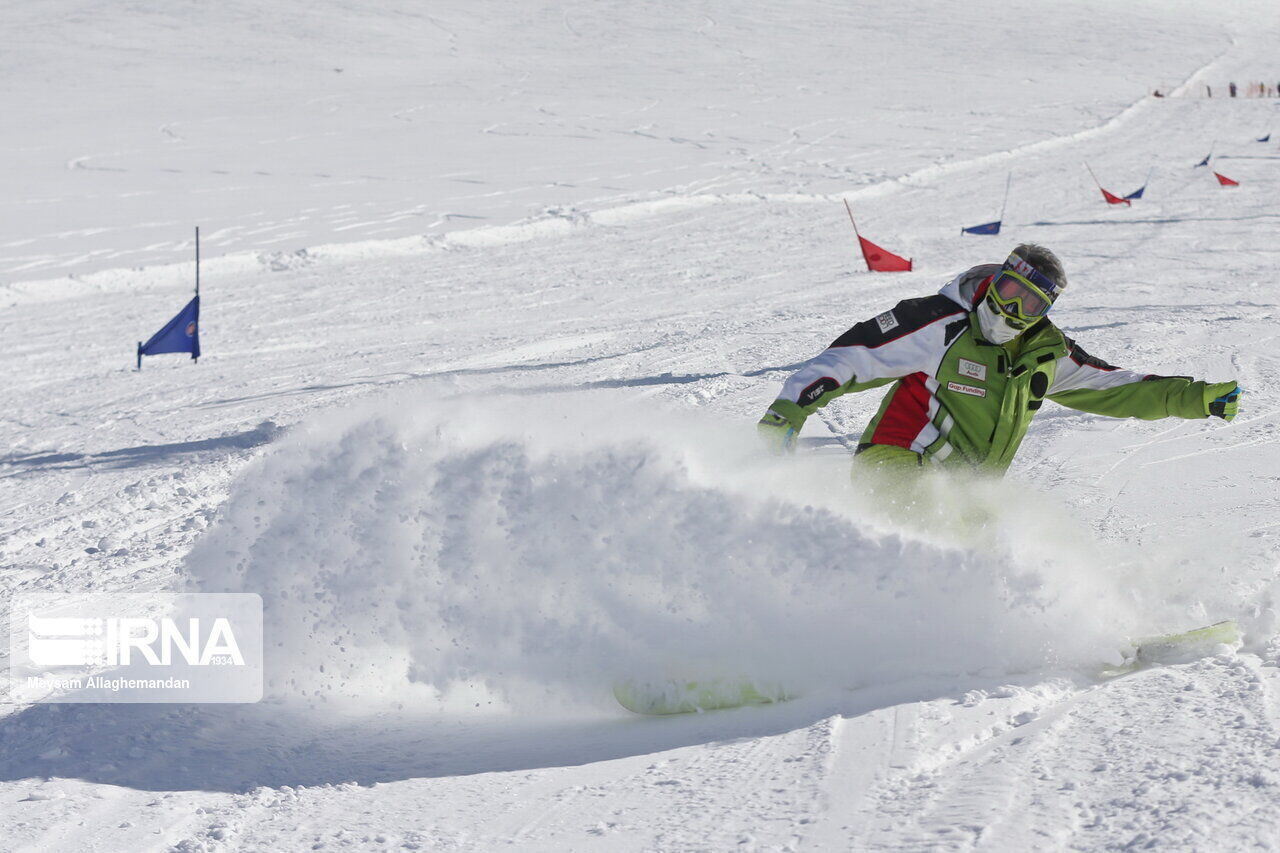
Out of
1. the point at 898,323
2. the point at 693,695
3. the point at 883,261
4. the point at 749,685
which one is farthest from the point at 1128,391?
the point at 883,261

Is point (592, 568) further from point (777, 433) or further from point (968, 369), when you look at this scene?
point (968, 369)

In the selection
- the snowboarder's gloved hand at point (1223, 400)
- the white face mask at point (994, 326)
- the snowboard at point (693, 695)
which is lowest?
the snowboard at point (693, 695)

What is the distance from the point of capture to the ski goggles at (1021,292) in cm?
422

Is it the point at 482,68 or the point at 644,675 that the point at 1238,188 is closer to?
the point at 644,675

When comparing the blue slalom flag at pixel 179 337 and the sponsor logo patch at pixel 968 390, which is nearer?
the sponsor logo patch at pixel 968 390

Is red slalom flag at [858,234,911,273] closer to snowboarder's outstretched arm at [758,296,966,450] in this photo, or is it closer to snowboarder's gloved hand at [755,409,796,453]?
snowboarder's outstretched arm at [758,296,966,450]

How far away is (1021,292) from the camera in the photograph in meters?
4.23

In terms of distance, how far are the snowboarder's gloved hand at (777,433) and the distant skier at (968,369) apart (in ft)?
0.64

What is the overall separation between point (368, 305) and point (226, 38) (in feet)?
80.9

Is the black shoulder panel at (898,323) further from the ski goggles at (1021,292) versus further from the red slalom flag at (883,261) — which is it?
the red slalom flag at (883,261)

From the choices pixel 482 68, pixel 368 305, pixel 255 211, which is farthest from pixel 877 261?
pixel 482 68

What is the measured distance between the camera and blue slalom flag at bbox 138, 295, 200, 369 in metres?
9.44

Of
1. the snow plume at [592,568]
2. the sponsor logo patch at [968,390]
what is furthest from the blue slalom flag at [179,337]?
the sponsor logo patch at [968,390]

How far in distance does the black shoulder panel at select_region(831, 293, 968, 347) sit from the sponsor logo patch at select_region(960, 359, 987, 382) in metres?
0.18
